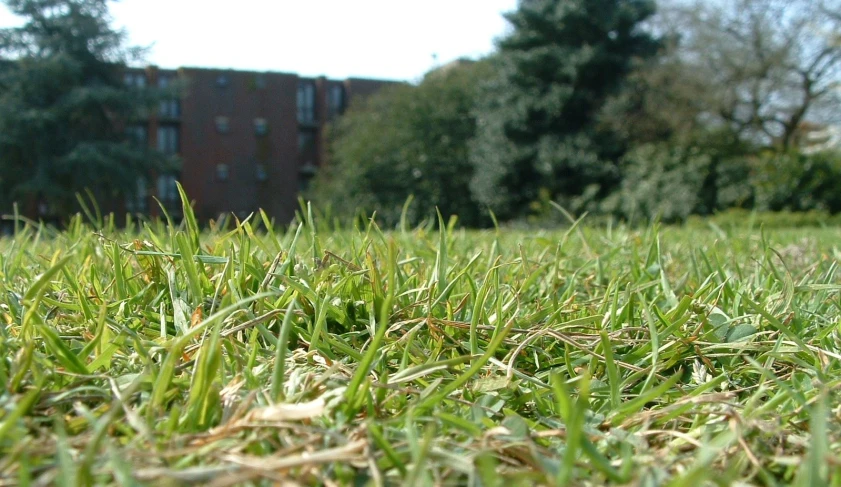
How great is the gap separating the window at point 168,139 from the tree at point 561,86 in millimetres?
19951

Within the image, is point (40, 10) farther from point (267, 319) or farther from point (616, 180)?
point (267, 319)

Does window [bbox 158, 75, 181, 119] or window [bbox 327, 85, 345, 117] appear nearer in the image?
window [bbox 158, 75, 181, 119]

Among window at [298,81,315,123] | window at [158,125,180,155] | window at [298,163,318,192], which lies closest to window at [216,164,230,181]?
window at [158,125,180,155]

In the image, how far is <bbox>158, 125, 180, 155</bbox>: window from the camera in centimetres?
3509

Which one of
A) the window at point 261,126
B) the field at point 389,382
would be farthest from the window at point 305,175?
the field at point 389,382

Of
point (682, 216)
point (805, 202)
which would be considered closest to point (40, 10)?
point (682, 216)

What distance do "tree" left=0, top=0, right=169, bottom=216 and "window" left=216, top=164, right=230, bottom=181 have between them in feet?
27.9

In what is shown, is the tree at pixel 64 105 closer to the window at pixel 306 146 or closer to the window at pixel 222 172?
the window at pixel 222 172

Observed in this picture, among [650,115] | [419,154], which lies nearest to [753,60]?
[650,115]

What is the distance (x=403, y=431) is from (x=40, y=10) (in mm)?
28629

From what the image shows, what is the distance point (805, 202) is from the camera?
16.7m

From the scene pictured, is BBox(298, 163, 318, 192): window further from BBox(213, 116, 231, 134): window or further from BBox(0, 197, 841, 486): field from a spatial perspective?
BBox(0, 197, 841, 486): field

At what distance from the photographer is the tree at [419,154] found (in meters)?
23.8

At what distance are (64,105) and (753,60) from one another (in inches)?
844
